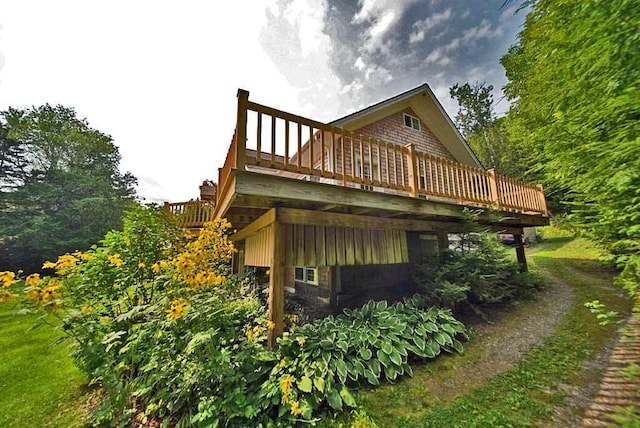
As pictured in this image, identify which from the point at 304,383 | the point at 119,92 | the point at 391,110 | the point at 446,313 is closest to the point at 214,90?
the point at 119,92

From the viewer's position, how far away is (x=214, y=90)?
7.42 m

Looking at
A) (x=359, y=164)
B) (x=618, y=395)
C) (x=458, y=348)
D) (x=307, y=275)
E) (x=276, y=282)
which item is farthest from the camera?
(x=307, y=275)

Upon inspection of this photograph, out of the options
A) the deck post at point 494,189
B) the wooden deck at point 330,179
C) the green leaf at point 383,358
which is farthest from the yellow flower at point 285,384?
the deck post at point 494,189

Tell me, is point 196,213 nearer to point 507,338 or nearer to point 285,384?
point 285,384

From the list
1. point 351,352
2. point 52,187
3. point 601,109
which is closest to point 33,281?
point 351,352

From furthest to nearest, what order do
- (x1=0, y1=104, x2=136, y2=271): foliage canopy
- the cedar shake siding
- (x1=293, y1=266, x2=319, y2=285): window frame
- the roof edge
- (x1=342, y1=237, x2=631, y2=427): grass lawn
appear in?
(x1=0, y1=104, x2=136, y2=271): foliage canopy, the cedar shake siding, the roof edge, (x1=293, y1=266, x2=319, y2=285): window frame, (x1=342, y1=237, x2=631, y2=427): grass lawn

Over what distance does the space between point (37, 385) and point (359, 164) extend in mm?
6113

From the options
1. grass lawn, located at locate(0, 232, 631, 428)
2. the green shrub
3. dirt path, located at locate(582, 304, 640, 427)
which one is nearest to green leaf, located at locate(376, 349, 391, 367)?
grass lawn, located at locate(0, 232, 631, 428)

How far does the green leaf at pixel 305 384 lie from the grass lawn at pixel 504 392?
416 mm

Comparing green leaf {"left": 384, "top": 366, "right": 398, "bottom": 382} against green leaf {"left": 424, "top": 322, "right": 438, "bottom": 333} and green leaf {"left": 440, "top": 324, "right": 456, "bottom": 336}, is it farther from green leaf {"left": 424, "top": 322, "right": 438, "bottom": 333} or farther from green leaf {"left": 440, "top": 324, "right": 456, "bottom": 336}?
green leaf {"left": 440, "top": 324, "right": 456, "bottom": 336}

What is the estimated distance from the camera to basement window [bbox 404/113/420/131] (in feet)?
30.4

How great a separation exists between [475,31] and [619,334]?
9.46m

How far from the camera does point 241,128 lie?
8.68ft

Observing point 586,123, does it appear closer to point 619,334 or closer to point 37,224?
point 619,334
